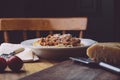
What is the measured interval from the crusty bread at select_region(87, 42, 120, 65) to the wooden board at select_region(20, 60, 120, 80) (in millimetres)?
56

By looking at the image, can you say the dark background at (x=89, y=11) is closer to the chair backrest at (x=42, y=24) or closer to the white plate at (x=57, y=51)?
the chair backrest at (x=42, y=24)

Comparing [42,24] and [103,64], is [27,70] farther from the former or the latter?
[42,24]

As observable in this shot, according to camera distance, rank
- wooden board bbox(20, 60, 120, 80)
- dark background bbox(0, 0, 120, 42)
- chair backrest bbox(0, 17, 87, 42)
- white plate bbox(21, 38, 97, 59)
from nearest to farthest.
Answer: wooden board bbox(20, 60, 120, 80) → white plate bbox(21, 38, 97, 59) → chair backrest bbox(0, 17, 87, 42) → dark background bbox(0, 0, 120, 42)

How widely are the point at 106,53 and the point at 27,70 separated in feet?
0.87

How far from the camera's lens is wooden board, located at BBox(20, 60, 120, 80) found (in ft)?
3.01

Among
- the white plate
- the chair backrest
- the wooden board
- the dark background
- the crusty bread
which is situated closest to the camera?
the wooden board

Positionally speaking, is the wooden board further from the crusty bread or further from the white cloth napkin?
the white cloth napkin

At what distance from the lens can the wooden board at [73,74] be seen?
0.92 meters

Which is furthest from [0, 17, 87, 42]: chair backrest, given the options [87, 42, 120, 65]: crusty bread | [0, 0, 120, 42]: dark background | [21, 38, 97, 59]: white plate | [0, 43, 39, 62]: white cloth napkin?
[0, 0, 120, 42]: dark background

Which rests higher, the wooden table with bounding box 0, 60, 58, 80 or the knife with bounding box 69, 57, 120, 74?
the knife with bounding box 69, 57, 120, 74

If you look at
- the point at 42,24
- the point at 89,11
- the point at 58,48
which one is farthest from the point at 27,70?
the point at 89,11

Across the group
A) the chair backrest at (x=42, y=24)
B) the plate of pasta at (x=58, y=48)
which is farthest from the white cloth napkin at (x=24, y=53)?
the chair backrest at (x=42, y=24)

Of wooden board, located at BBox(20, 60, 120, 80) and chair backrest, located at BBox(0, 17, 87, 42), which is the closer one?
wooden board, located at BBox(20, 60, 120, 80)

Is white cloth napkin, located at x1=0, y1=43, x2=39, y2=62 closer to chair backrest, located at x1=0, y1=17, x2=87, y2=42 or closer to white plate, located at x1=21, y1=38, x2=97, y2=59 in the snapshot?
white plate, located at x1=21, y1=38, x2=97, y2=59
